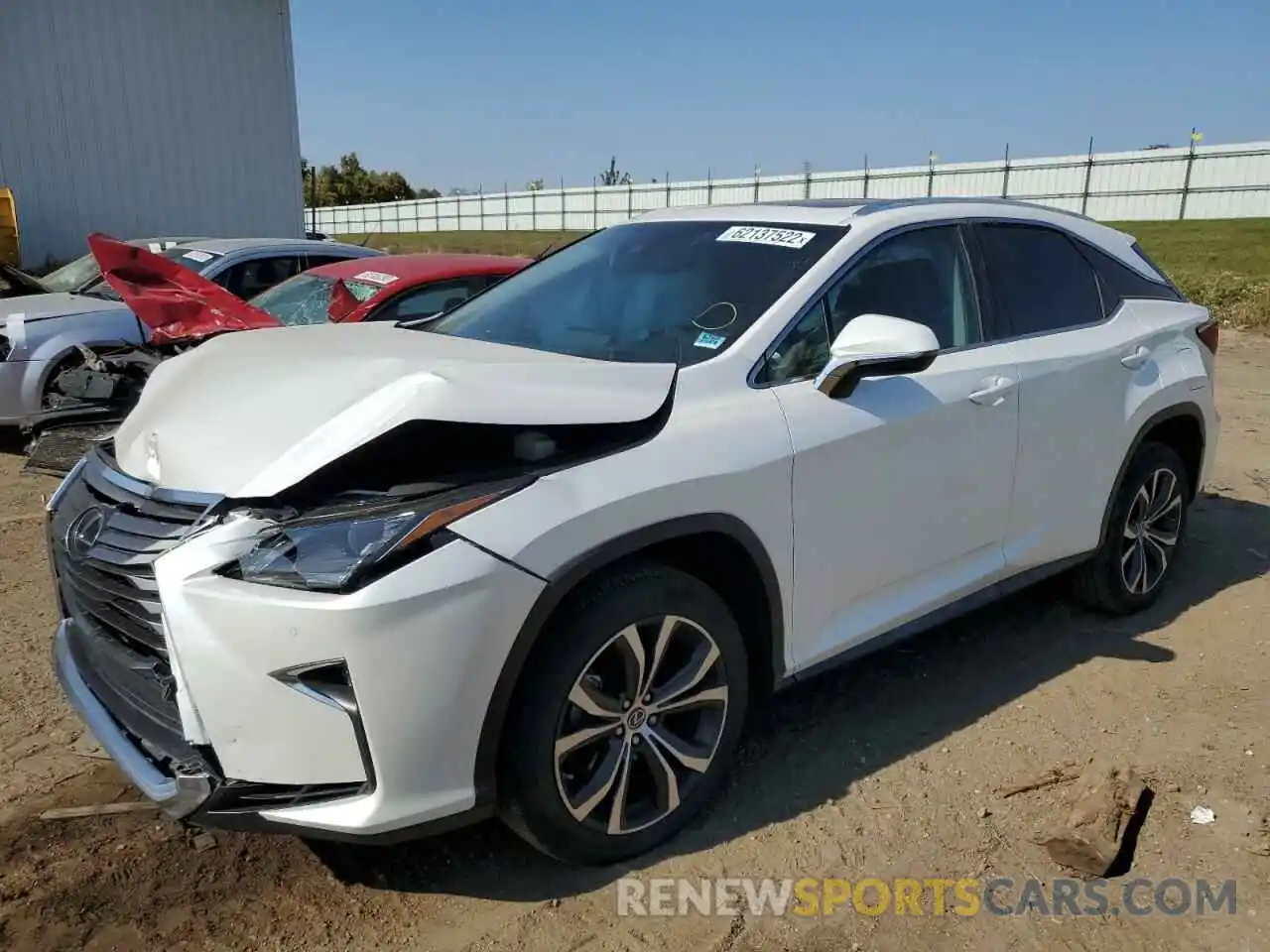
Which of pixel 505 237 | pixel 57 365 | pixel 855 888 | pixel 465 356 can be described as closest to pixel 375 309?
pixel 57 365

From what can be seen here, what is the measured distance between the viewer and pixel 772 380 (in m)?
3.03

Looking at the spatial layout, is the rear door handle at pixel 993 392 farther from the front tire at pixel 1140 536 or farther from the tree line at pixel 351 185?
the tree line at pixel 351 185

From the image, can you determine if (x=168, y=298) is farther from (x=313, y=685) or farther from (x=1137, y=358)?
(x=1137, y=358)

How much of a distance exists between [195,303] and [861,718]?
3.83 m

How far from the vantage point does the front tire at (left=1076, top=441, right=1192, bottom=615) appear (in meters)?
4.41

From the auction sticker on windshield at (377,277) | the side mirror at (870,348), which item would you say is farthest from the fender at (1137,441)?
the auction sticker on windshield at (377,277)

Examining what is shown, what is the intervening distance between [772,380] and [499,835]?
156 centimetres

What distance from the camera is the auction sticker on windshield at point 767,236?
342 centimetres

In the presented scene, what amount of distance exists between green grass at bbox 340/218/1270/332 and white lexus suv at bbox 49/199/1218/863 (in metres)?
2.07

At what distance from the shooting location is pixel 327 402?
8.38 ft

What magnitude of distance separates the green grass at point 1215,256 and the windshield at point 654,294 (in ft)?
4.40

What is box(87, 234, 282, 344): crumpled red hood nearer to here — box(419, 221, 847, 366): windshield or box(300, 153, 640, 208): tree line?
box(419, 221, 847, 366): windshield

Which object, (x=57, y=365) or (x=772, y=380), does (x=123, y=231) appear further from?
(x=772, y=380)

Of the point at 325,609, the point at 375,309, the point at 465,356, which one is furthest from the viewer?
the point at 375,309
